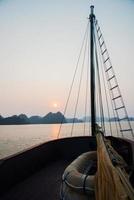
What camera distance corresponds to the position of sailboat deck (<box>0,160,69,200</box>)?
221 inches

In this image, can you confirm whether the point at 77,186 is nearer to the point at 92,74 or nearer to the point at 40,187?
the point at 40,187

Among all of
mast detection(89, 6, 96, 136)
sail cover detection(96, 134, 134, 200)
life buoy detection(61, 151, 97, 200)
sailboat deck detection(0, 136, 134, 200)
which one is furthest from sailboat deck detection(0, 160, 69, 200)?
sail cover detection(96, 134, 134, 200)

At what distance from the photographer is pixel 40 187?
6.32 m

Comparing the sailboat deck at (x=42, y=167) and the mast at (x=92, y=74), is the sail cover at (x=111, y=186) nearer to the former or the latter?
the sailboat deck at (x=42, y=167)

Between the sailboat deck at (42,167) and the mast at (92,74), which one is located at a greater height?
the mast at (92,74)

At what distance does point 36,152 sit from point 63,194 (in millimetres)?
3884

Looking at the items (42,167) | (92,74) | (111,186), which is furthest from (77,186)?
(92,74)

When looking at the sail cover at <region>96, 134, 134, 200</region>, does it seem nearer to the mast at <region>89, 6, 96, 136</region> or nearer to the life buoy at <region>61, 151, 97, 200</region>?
the life buoy at <region>61, 151, 97, 200</region>

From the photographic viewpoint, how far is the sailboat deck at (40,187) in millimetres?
5625

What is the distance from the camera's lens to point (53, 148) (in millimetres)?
9555

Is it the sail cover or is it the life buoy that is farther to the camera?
the life buoy

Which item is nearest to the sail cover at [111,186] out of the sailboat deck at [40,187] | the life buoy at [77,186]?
the life buoy at [77,186]

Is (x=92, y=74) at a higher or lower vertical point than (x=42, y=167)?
higher

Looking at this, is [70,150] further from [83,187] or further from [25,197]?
[83,187]
